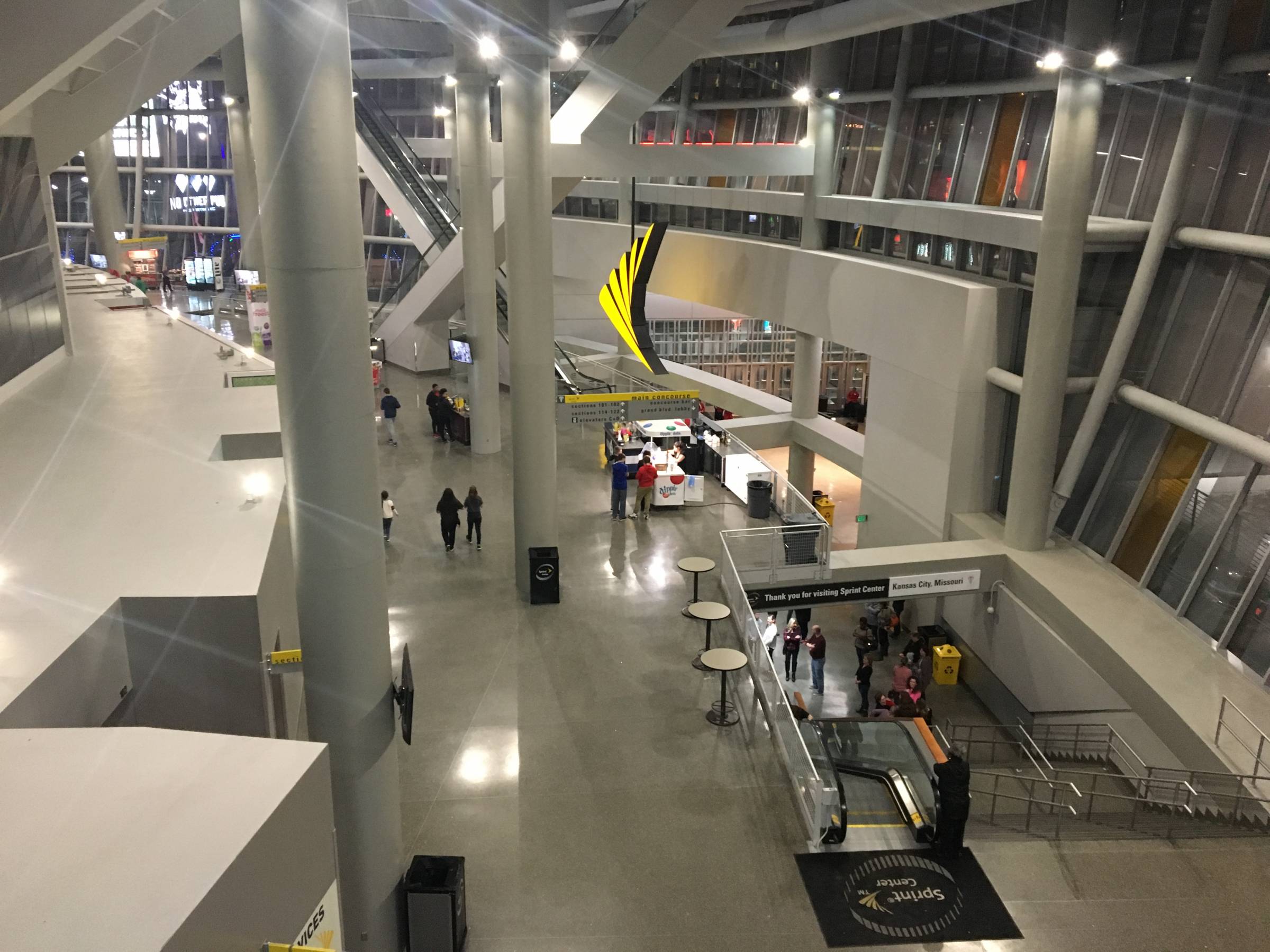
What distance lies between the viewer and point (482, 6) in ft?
42.3

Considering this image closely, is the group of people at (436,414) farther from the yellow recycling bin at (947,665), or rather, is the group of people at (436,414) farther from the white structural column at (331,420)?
the white structural column at (331,420)

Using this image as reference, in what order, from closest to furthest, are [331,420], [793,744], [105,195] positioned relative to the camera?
1. [331,420]
2. [793,744]
3. [105,195]

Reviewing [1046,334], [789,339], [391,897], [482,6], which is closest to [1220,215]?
[1046,334]

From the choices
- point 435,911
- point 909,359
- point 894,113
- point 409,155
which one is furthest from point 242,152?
point 435,911

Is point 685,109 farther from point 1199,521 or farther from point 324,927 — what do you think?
point 324,927

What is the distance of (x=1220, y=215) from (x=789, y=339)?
2216 cm

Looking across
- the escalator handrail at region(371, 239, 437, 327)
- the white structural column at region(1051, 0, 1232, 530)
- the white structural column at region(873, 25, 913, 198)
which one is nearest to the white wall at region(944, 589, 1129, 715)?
the white structural column at region(1051, 0, 1232, 530)

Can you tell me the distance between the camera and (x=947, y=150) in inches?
758

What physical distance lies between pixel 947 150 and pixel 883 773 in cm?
1331

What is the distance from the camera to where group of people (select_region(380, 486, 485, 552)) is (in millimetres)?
15094

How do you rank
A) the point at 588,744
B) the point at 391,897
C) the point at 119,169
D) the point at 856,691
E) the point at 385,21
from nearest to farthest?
1. the point at 391,897
2. the point at 588,744
3. the point at 856,691
4. the point at 385,21
5. the point at 119,169

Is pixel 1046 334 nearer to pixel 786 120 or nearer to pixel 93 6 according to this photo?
pixel 93 6

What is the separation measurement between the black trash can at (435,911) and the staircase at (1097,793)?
16.9 feet

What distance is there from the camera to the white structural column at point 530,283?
12656 mm
